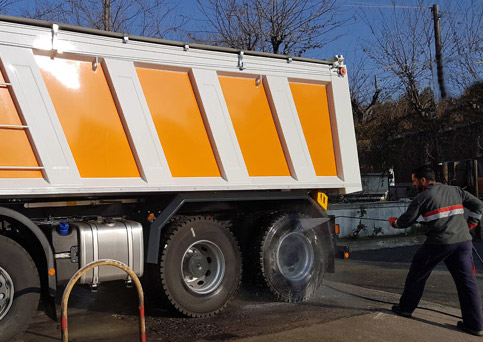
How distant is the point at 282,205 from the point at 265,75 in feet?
5.45

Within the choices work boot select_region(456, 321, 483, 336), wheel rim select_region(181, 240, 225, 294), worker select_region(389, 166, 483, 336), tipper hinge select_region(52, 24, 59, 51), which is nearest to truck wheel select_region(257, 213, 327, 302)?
wheel rim select_region(181, 240, 225, 294)

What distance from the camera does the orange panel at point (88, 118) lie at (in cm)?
500

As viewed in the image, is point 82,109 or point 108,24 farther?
point 108,24

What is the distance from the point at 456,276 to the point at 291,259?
2108 mm

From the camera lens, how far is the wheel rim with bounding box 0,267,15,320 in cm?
470

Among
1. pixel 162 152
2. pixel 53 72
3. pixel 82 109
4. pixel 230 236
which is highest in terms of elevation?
pixel 53 72

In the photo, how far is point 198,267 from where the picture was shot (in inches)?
236

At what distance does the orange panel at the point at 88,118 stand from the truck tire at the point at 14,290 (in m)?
0.93

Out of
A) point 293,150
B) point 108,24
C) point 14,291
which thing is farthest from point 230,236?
point 108,24

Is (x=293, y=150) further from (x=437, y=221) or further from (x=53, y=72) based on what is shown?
(x=53, y=72)

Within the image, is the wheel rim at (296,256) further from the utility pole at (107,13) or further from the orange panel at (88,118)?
the utility pole at (107,13)

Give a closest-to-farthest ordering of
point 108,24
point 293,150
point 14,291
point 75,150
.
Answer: point 14,291, point 75,150, point 293,150, point 108,24

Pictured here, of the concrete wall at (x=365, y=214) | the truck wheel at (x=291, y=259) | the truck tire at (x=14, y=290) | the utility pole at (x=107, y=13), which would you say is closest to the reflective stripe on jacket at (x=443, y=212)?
the truck wheel at (x=291, y=259)

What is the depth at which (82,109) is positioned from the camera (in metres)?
5.12
